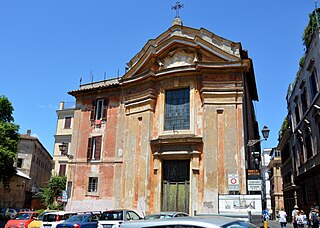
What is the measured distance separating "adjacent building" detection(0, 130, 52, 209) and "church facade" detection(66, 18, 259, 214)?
22.5 m

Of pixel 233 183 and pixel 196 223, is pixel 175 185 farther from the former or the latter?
pixel 196 223

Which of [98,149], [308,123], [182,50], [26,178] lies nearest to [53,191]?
[98,149]

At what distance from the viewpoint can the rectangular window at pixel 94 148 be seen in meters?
24.3

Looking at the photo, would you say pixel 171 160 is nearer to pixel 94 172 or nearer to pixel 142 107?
pixel 142 107

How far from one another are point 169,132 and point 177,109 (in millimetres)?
1790

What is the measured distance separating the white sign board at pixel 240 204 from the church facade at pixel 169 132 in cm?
176

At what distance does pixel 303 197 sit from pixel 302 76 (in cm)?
1095

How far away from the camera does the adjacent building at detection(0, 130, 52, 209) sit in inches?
1672

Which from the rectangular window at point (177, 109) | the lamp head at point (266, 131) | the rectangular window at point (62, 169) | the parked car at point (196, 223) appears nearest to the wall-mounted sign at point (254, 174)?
the lamp head at point (266, 131)

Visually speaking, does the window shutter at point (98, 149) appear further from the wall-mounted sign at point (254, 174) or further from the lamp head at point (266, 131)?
the lamp head at point (266, 131)

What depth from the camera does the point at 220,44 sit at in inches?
859

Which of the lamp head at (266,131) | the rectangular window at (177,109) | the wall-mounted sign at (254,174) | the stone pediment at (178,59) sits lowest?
the wall-mounted sign at (254,174)

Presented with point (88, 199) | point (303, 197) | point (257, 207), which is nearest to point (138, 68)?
point (88, 199)

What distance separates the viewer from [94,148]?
24672mm
